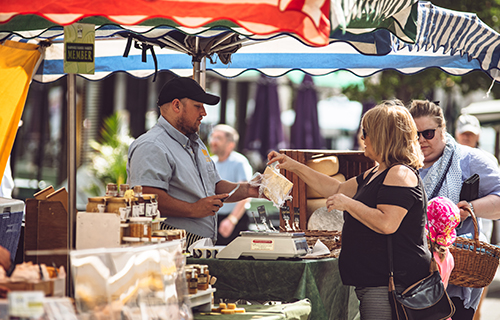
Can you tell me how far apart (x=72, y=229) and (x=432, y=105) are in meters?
2.40

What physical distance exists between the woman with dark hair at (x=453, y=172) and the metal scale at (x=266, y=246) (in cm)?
110

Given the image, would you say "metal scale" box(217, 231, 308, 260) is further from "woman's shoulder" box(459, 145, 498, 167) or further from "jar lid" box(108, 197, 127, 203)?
"woman's shoulder" box(459, 145, 498, 167)

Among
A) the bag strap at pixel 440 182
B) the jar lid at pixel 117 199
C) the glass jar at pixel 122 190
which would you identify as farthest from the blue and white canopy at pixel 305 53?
the jar lid at pixel 117 199

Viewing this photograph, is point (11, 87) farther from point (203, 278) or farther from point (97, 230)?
point (203, 278)

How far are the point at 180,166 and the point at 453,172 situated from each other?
5.80ft

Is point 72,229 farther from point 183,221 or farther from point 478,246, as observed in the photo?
point 478,246

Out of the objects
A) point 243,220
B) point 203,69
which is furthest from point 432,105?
point 243,220

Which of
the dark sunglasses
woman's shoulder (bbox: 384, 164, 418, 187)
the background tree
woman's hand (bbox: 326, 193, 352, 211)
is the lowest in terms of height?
woman's hand (bbox: 326, 193, 352, 211)

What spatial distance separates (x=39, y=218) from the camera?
2.43 metres

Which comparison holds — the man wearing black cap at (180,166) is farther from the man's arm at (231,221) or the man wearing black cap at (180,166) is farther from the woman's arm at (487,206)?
the man's arm at (231,221)

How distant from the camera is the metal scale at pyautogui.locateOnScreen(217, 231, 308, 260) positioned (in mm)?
3158

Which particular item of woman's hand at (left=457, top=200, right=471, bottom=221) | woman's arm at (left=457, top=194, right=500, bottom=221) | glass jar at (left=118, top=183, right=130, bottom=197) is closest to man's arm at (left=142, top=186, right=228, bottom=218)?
glass jar at (left=118, top=183, right=130, bottom=197)

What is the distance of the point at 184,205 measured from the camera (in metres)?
3.45

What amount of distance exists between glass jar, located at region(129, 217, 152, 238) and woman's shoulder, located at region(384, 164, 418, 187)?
45.7 inches
